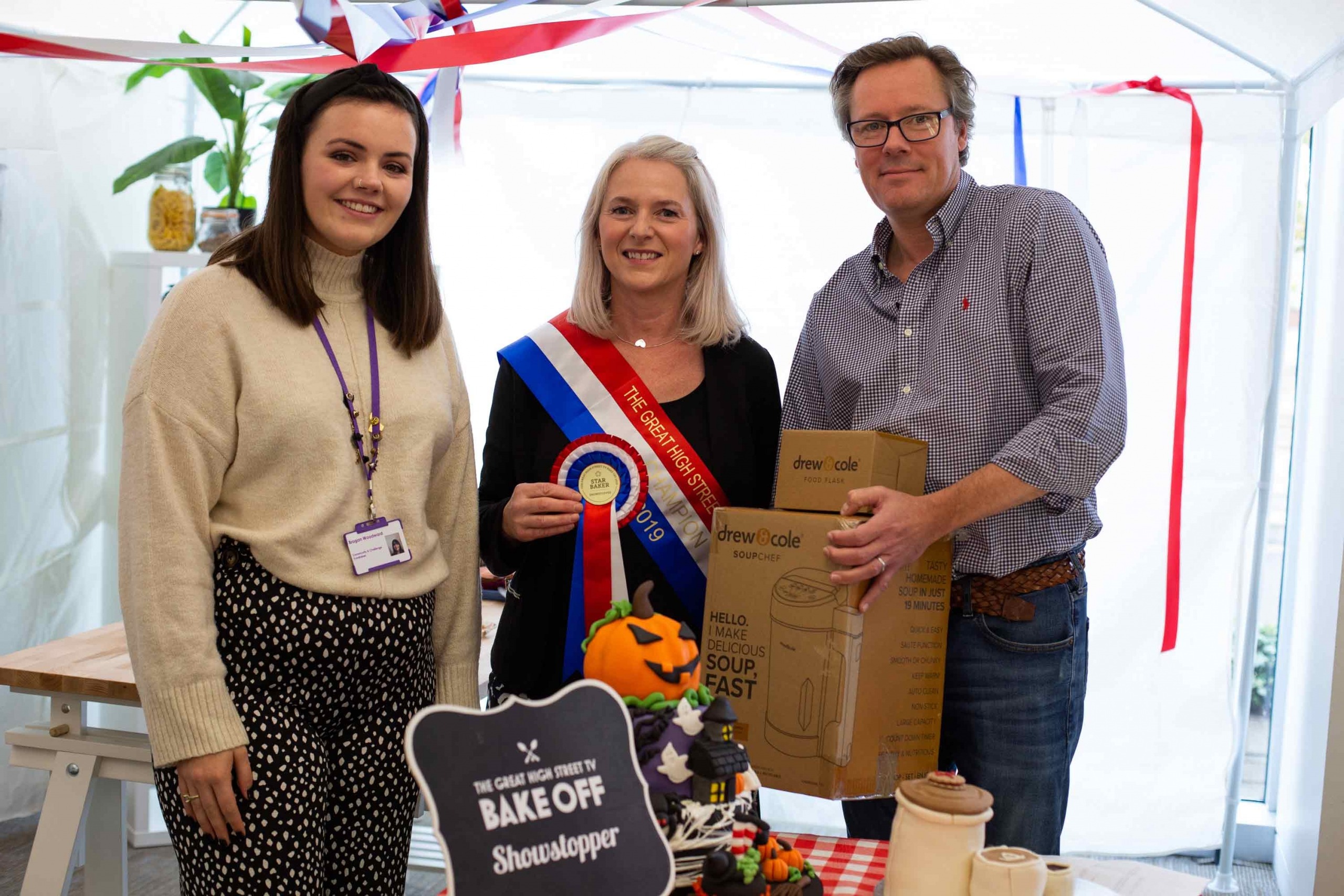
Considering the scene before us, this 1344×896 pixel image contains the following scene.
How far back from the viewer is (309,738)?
4.07 ft

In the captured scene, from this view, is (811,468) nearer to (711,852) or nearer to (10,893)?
(711,852)

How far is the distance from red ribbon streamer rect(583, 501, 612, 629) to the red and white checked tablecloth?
0.44 metres

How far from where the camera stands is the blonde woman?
1620mm

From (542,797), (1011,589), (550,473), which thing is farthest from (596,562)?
(542,797)

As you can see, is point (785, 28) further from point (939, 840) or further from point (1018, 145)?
point (939, 840)

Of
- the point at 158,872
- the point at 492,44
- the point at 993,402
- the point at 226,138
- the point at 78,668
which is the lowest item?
the point at 158,872

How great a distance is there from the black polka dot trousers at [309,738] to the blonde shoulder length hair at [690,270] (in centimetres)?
63

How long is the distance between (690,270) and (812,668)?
767 mm

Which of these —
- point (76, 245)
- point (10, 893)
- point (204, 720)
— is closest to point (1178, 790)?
point (204, 720)

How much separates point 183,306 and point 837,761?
936 mm

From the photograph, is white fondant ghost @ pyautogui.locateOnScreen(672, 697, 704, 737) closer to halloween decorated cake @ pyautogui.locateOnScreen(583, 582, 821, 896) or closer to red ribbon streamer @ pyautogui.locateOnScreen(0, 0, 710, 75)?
halloween decorated cake @ pyautogui.locateOnScreen(583, 582, 821, 896)

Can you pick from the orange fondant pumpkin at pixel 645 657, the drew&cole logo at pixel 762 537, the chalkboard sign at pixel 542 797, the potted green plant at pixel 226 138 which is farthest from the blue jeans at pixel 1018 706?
the potted green plant at pixel 226 138

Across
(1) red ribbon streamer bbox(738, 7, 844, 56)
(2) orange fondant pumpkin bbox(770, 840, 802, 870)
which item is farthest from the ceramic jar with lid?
(1) red ribbon streamer bbox(738, 7, 844, 56)

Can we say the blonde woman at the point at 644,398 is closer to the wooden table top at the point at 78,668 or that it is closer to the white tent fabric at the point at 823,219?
the wooden table top at the point at 78,668
